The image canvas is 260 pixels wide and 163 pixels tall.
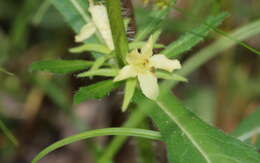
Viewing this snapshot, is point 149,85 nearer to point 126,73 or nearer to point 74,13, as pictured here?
point 126,73

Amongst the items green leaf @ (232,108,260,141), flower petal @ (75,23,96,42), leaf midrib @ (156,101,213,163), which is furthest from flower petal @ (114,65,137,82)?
green leaf @ (232,108,260,141)

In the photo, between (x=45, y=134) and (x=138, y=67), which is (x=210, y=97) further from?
(x=138, y=67)

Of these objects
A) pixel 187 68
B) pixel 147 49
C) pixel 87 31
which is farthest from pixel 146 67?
pixel 187 68

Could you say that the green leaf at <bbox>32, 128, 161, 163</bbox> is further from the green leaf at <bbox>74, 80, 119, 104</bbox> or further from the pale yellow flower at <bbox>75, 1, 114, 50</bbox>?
the pale yellow flower at <bbox>75, 1, 114, 50</bbox>

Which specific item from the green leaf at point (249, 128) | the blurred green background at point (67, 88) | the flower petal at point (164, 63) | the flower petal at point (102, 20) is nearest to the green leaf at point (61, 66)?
the flower petal at point (102, 20)

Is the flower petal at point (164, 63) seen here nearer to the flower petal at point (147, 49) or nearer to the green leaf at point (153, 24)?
the flower petal at point (147, 49)

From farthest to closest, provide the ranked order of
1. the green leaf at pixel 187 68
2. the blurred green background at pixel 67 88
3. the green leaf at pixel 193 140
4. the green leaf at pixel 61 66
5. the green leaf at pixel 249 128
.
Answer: the blurred green background at pixel 67 88 < the green leaf at pixel 249 128 < the green leaf at pixel 187 68 < the green leaf at pixel 61 66 < the green leaf at pixel 193 140

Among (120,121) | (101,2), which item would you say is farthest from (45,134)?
(101,2)
